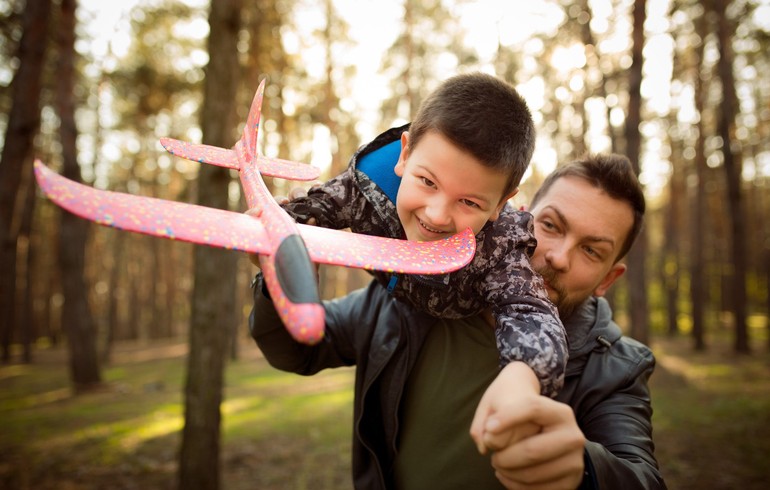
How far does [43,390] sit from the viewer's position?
11.6 m

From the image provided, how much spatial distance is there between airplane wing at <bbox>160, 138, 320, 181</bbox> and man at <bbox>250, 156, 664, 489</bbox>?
37cm

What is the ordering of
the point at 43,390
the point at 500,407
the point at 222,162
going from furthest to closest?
the point at 43,390
the point at 222,162
the point at 500,407

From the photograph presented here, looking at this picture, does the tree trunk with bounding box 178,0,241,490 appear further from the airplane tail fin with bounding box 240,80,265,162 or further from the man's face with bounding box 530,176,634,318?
the man's face with bounding box 530,176,634,318

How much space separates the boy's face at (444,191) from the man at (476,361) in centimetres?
57

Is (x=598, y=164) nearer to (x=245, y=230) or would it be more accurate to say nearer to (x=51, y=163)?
(x=245, y=230)

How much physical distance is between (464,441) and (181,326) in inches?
1835

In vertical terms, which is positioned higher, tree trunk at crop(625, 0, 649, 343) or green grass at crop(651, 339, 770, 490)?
tree trunk at crop(625, 0, 649, 343)

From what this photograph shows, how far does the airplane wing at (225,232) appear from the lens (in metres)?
0.85

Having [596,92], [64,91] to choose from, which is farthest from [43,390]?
[596,92]

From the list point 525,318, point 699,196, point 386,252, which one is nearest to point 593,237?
point 525,318

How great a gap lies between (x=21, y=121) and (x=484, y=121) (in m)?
4.98

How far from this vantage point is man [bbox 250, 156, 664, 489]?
5.33ft

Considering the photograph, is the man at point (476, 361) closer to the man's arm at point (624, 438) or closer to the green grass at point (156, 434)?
the man's arm at point (624, 438)

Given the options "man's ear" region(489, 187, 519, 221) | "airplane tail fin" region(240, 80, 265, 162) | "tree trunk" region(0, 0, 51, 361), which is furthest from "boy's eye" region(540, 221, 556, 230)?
"tree trunk" region(0, 0, 51, 361)
